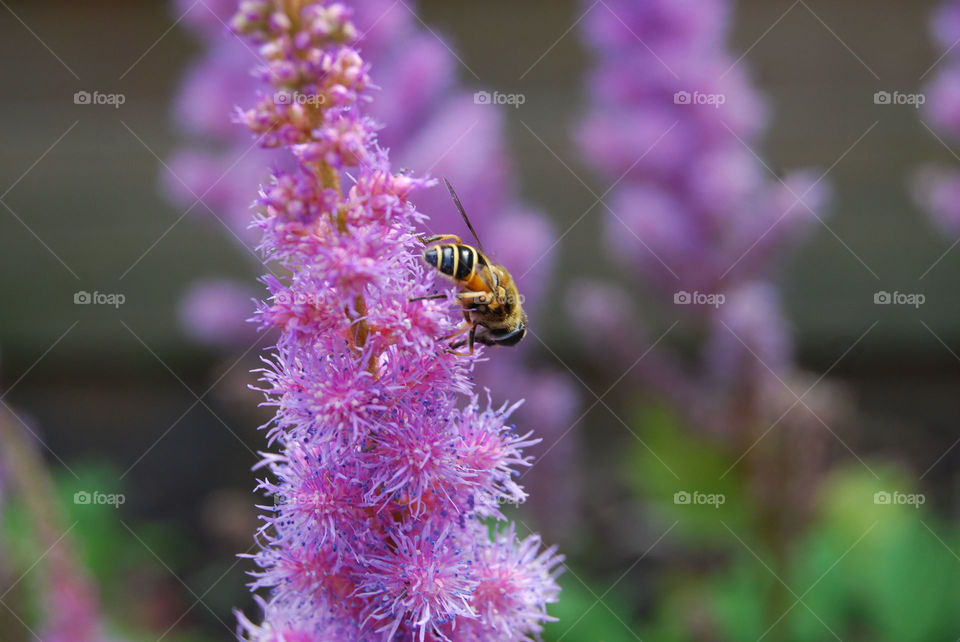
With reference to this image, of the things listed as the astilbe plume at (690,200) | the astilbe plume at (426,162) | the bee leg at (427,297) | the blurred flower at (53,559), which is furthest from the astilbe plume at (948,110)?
the blurred flower at (53,559)

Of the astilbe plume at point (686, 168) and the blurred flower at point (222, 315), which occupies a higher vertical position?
the astilbe plume at point (686, 168)

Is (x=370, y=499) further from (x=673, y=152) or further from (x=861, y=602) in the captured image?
(x=673, y=152)

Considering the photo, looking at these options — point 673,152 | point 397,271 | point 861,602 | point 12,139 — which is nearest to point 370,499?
point 397,271

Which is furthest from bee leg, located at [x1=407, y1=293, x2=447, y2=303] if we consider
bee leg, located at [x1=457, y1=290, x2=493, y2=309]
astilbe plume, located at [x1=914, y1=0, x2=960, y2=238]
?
astilbe plume, located at [x1=914, y1=0, x2=960, y2=238]

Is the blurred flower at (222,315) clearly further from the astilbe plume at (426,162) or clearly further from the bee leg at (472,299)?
the bee leg at (472,299)

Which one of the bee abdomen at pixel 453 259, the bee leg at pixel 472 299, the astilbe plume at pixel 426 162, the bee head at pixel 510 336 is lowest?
the bee head at pixel 510 336

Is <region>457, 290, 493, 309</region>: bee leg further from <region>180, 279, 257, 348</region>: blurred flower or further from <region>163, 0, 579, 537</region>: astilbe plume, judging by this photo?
<region>180, 279, 257, 348</region>: blurred flower
